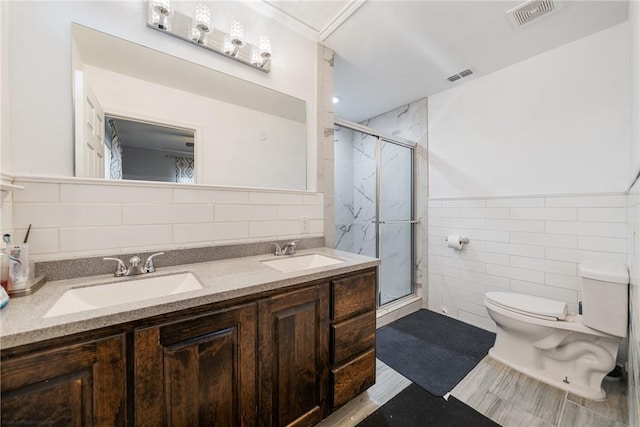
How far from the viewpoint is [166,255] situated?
1.23 m

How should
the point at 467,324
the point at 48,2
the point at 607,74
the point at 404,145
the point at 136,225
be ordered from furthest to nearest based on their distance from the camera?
1. the point at 404,145
2. the point at 467,324
3. the point at 607,74
4. the point at 136,225
5. the point at 48,2

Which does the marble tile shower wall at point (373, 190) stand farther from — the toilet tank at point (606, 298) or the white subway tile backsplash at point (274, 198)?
the toilet tank at point (606, 298)

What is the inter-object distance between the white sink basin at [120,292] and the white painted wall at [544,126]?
8.16 ft

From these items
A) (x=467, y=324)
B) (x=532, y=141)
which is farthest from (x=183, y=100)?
(x=467, y=324)

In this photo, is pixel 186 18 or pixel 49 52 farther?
pixel 186 18

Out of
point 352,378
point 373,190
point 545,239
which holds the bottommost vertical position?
point 352,378

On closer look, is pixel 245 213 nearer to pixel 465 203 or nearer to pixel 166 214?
pixel 166 214

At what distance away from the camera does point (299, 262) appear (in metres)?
1.56

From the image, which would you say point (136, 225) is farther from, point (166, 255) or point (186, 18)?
point (186, 18)

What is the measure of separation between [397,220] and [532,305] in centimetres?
136

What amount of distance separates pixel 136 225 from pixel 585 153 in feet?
9.60

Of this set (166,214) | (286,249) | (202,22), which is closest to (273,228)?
(286,249)

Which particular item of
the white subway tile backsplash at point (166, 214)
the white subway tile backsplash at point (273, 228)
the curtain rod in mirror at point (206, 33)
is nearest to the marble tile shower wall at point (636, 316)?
the white subway tile backsplash at point (273, 228)

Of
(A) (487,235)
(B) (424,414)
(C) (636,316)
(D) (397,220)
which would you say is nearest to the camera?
(C) (636,316)
